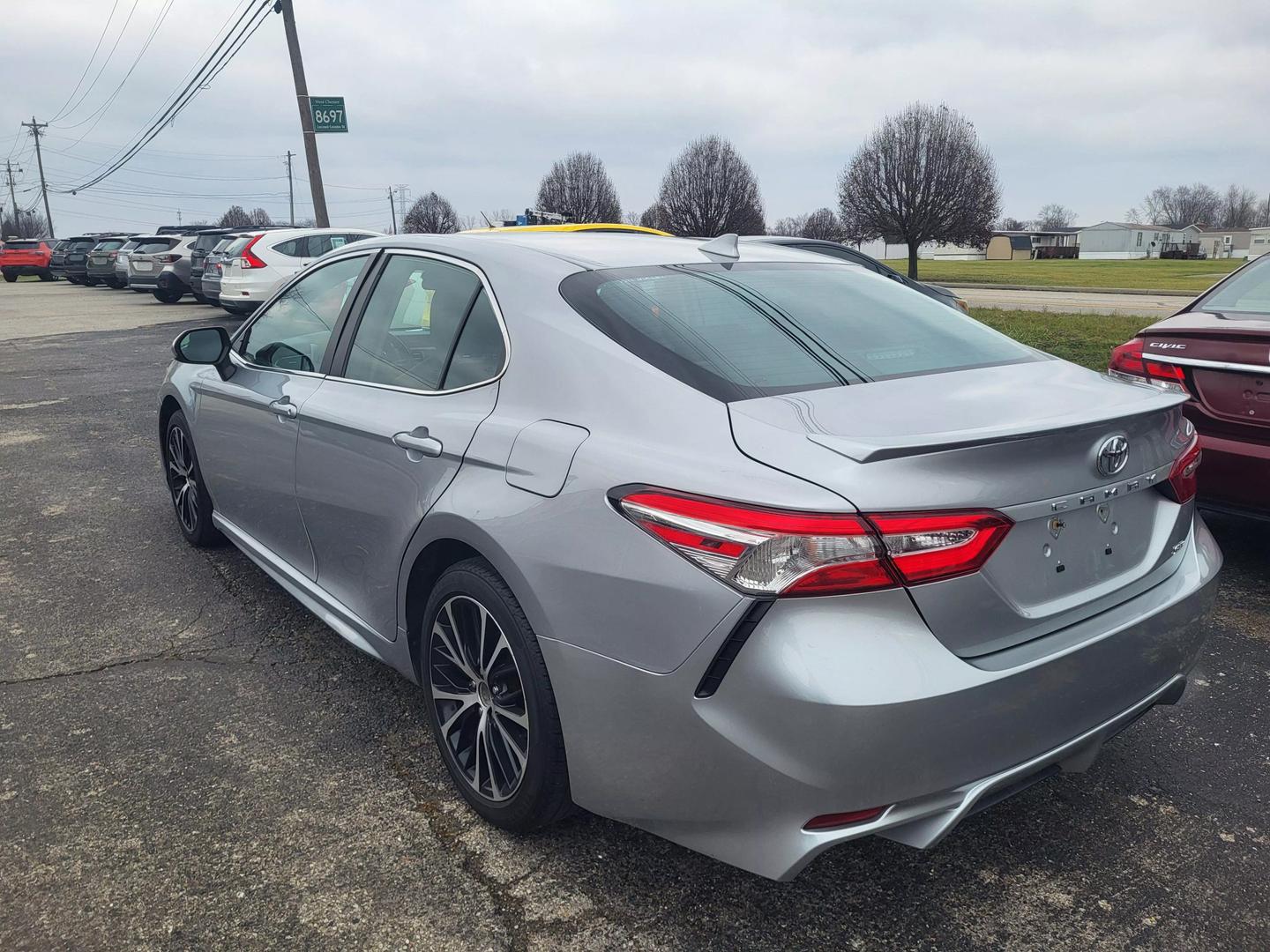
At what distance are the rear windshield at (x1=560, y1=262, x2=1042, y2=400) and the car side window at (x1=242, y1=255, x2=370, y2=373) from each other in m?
1.28

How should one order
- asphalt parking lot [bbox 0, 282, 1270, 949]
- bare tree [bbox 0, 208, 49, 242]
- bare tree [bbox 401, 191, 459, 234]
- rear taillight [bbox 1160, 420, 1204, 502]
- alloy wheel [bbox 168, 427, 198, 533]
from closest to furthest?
asphalt parking lot [bbox 0, 282, 1270, 949]
rear taillight [bbox 1160, 420, 1204, 502]
alloy wheel [bbox 168, 427, 198, 533]
bare tree [bbox 401, 191, 459, 234]
bare tree [bbox 0, 208, 49, 242]

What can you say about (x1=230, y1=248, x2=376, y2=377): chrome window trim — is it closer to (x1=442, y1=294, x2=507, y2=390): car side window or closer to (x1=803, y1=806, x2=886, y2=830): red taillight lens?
(x1=442, y1=294, x2=507, y2=390): car side window

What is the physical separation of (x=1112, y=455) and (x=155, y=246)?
84.4 ft

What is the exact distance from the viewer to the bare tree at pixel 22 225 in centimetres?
9962

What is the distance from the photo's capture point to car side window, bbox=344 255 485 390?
2942 millimetres

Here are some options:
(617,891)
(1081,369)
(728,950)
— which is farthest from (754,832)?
(1081,369)

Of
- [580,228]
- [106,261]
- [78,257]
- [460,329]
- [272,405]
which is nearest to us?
[460,329]

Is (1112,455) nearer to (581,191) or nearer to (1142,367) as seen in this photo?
(1142,367)

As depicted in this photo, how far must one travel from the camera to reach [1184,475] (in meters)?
2.53

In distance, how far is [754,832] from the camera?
2006 mm

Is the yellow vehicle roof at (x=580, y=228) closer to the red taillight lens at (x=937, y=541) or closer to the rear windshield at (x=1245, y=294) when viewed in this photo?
the red taillight lens at (x=937, y=541)

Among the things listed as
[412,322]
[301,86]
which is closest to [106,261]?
[301,86]

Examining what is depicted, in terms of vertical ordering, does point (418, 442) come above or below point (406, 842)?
above

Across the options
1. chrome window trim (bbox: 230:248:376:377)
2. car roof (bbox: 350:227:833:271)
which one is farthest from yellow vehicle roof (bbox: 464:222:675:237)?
chrome window trim (bbox: 230:248:376:377)
